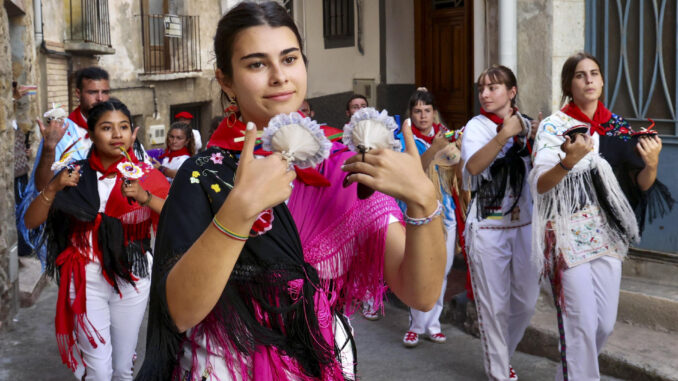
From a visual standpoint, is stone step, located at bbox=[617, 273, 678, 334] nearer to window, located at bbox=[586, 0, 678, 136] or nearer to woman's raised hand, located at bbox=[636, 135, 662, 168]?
window, located at bbox=[586, 0, 678, 136]

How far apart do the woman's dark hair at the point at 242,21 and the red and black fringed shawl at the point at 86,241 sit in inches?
108

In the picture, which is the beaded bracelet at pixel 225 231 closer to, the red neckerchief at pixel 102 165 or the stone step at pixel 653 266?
the red neckerchief at pixel 102 165

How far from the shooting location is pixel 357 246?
7.11 ft

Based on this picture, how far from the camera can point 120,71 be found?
51.7 feet

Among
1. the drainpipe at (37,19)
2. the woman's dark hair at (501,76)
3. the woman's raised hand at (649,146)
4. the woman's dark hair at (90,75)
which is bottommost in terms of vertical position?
the woman's raised hand at (649,146)

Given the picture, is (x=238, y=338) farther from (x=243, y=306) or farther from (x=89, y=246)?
(x=89, y=246)

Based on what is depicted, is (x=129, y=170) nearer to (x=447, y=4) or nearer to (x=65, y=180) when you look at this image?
(x=65, y=180)

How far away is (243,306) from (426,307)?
1.53 ft

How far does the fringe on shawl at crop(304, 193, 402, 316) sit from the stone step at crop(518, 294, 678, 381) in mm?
3419

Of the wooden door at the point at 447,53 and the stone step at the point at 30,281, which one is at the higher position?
the wooden door at the point at 447,53

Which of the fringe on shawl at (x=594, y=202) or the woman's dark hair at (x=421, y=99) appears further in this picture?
the woman's dark hair at (x=421, y=99)

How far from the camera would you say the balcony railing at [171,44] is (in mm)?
16438

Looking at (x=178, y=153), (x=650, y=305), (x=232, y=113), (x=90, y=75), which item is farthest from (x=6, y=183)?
(x=232, y=113)

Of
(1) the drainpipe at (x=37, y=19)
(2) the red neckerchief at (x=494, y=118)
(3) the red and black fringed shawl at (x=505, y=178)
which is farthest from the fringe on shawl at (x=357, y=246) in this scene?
(1) the drainpipe at (x=37, y=19)
